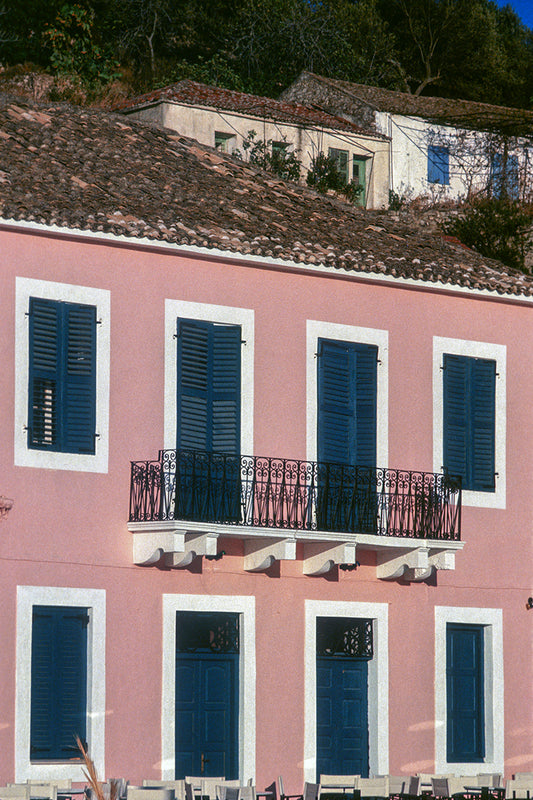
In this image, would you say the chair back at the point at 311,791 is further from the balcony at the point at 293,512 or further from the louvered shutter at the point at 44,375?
the louvered shutter at the point at 44,375

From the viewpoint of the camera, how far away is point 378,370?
19.5 meters

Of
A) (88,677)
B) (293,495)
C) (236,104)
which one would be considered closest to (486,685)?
(293,495)

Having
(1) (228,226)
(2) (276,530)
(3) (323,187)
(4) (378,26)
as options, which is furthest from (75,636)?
(4) (378,26)

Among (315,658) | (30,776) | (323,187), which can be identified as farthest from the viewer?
(323,187)

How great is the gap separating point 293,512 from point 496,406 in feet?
12.2

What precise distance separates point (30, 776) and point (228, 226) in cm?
714

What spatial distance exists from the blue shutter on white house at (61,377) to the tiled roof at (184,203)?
1048mm

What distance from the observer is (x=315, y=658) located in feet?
61.0

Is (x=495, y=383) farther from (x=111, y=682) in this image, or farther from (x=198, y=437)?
(x=111, y=682)

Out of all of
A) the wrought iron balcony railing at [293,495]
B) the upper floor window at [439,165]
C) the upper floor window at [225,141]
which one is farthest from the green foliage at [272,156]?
the wrought iron balcony railing at [293,495]

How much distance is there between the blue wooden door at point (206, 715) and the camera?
57.7ft

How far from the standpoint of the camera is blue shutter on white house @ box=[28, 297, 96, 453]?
1689 centimetres

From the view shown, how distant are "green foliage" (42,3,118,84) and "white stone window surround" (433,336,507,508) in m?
24.9

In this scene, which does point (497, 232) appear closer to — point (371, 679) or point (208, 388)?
point (371, 679)
